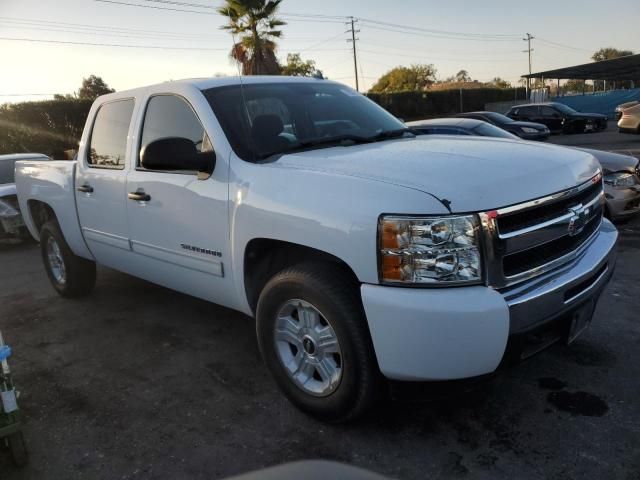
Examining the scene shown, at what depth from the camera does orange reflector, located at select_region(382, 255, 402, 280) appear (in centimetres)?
239

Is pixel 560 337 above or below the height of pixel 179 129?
below

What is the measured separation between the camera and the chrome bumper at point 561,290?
2418 millimetres

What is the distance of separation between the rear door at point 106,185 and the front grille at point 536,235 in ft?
9.02

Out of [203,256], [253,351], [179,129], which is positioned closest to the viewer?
[203,256]

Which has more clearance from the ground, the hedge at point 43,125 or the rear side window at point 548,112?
the hedge at point 43,125

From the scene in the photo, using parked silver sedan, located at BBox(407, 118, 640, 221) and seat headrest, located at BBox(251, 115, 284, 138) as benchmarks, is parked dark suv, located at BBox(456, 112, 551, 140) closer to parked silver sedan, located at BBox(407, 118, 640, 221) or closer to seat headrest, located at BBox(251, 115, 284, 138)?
parked silver sedan, located at BBox(407, 118, 640, 221)

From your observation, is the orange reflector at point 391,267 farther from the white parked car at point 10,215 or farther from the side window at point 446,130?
the white parked car at point 10,215

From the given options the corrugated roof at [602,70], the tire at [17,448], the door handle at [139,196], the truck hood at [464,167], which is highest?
the corrugated roof at [602,70]

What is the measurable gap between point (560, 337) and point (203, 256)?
207 centimetres

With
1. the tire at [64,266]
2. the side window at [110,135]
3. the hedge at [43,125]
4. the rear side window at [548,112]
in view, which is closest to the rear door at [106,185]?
the side window at [110,135]

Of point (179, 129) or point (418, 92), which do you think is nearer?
point (179, 129)

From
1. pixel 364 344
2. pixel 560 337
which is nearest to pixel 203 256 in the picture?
pixel 364 344

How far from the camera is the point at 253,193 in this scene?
3.02 metres

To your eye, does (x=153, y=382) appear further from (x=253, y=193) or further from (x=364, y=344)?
(x=364, y=344)
